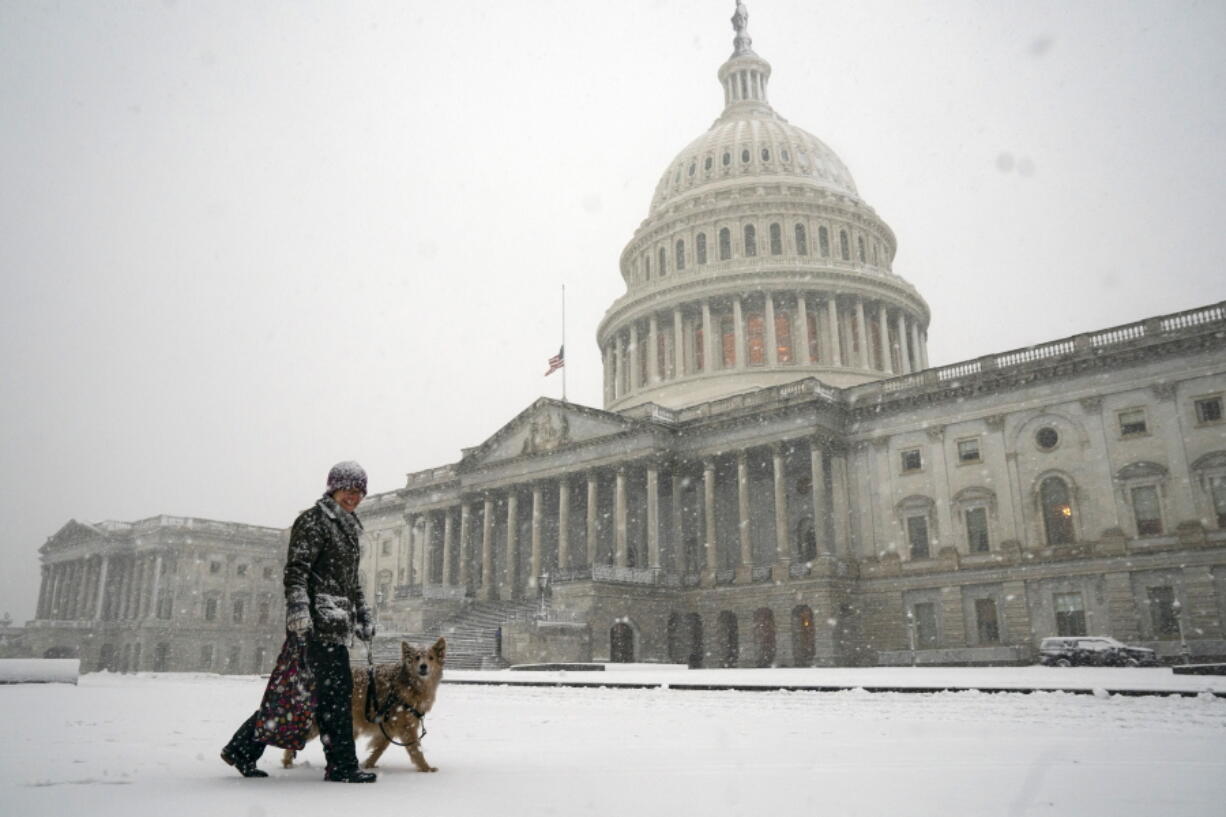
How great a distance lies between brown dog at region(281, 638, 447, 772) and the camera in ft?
22.9

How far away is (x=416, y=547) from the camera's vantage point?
69.9 meters

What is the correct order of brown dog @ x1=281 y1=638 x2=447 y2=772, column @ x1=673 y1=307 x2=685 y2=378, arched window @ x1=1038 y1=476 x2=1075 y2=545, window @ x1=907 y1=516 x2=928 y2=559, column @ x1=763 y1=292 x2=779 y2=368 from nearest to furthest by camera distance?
brown dog @ x1=281 y1=638 x2=447 y2=772
arched window @ x1=1038 y1=476 x2=1075 y2=545
window @ x1=907 y1=516 x2=928 y2=559
column @ x1=763 y1=292 x2=779 y2=368
column @ x1=673 y1=307 x2=685 y2=378

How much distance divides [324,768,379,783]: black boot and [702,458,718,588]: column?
42.6m

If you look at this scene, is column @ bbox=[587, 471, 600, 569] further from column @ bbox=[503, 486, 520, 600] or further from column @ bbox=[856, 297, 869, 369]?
column @ bbox=[856, 297, 869, 369]

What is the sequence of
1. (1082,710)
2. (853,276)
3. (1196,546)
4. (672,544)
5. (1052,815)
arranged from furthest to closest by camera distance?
1. (853,276)
2. (672,544)
3. (1196,546)
4. (1082,710)
5. (1052,815)

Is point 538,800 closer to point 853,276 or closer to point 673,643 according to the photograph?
point 673,643

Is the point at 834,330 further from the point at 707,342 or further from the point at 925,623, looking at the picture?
the point at 925,623

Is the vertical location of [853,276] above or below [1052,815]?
above

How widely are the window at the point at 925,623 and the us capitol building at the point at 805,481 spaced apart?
11 centimetres

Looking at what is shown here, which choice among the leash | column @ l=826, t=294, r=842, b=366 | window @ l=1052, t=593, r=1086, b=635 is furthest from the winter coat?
column @ l=826, t=294, r=842, b=366

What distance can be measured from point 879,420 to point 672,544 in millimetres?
13200

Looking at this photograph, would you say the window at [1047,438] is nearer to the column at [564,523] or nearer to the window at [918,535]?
the window at [918,535]

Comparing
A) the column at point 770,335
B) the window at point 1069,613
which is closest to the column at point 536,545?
the column at point 770,335

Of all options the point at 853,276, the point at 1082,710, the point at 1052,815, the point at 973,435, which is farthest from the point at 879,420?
the point at 1052,815
